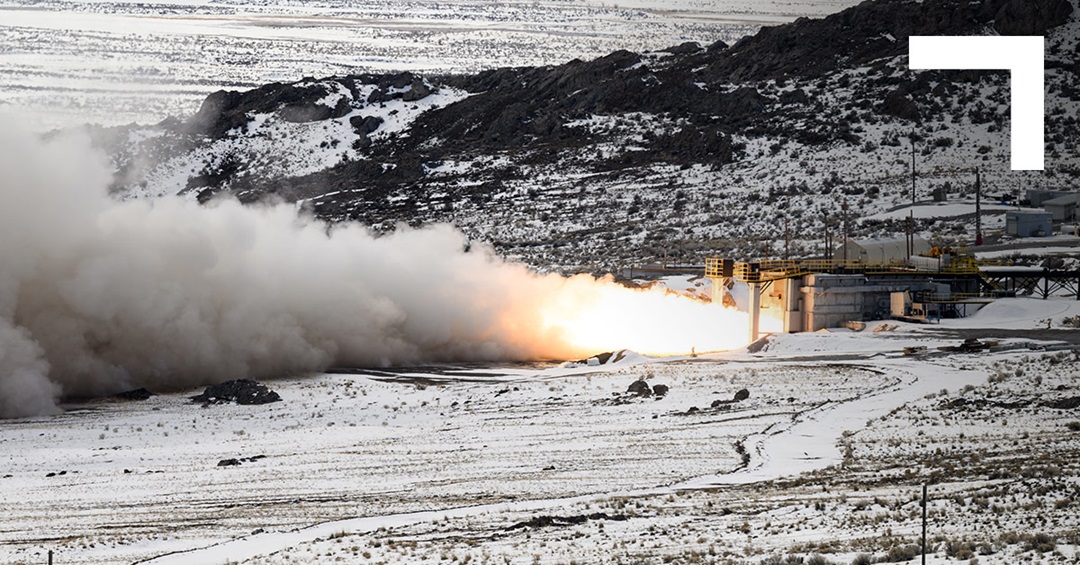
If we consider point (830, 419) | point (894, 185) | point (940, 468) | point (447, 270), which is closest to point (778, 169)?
point (894, 185)

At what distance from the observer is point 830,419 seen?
46.0 meters

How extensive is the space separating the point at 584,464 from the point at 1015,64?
5644cm

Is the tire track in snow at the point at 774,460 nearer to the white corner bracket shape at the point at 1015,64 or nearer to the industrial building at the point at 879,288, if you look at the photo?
the industrial building at the point at 879,288

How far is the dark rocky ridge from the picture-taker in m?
128

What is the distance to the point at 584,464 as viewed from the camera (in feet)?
134

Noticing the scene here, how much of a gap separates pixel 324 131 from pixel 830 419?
11676 centimetres

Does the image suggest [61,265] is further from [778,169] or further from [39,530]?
[778,169]

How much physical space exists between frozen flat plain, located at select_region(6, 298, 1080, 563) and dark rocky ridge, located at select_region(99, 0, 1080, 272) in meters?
56.4

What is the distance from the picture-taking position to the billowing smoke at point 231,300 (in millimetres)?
56656

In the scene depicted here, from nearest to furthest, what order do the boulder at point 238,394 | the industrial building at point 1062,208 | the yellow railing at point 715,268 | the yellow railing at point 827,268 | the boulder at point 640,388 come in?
the boulder at point 640,388 < the boulder at point 238,394 < the yellow railing at point 827,268 < the yellow railing at point 715,268 < the industrial building at point 1062,208

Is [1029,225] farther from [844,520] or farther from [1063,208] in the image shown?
[844,520]

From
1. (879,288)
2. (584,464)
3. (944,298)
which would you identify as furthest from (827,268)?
(584,464)

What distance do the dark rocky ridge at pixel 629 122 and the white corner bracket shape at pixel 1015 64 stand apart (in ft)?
5.85

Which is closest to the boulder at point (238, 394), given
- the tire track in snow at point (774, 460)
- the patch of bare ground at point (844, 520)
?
the tire track in snow at point (774, 460)
